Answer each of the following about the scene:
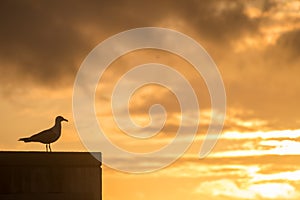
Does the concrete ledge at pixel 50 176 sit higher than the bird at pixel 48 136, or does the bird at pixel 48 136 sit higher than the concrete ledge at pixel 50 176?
the bird at pixel 48 136

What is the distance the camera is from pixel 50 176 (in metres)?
33.5

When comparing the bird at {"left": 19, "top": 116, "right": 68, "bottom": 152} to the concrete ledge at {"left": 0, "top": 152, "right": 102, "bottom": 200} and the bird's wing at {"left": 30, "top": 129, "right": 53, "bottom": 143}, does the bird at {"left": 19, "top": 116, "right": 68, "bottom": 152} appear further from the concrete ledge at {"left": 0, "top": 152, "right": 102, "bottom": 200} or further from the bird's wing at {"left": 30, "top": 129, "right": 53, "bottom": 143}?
the concrete ledge at {"left": 0, "top": 152, "right": 102, "bottom": 200}

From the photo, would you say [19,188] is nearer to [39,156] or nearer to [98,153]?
[39,156]

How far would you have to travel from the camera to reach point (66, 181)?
3375 cm

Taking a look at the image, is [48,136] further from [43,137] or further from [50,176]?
[50,176]

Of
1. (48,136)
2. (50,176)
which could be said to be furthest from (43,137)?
(50,176)

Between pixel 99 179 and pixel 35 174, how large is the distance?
117 inches

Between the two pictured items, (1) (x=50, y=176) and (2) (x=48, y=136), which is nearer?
(1) (x=50, y=176)

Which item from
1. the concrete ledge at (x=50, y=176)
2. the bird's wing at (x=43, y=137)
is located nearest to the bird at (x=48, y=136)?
the bird's wing at (x=43, y=137)

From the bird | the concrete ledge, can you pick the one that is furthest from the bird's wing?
the concrete ledge

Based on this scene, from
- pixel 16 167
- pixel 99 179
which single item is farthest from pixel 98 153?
pixel 16 167

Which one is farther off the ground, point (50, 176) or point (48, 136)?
point (48, 136)

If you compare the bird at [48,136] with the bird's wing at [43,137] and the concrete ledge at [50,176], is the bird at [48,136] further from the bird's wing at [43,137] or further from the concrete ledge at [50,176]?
the concrete ledge at [50,176]

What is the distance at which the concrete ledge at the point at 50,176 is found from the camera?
32.7m
